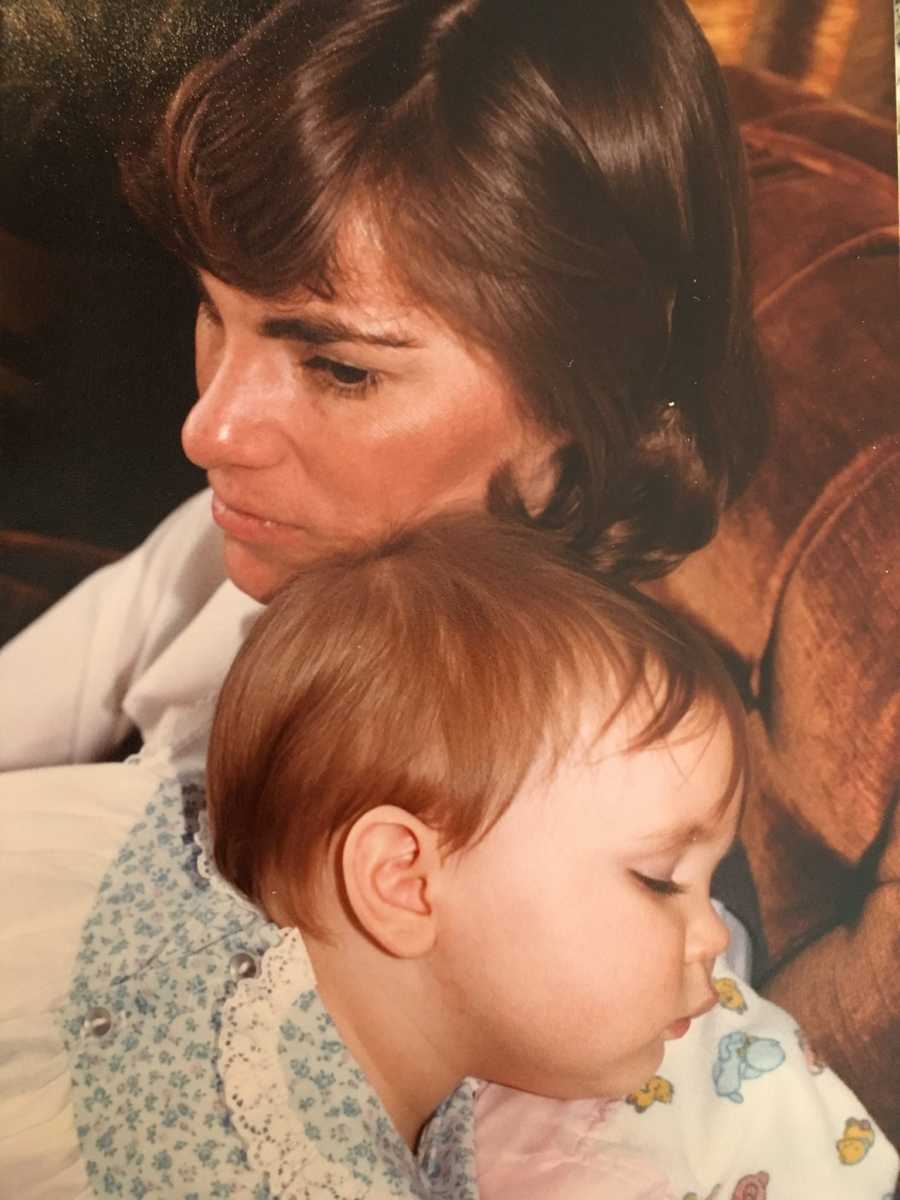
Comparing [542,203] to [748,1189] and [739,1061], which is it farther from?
[748,1189]

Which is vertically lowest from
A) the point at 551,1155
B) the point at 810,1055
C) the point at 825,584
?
the point at 551,1155

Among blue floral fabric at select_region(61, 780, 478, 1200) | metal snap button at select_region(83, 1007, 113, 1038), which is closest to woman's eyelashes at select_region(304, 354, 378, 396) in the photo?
blue floral fabric at select_region(61, 780, 478, 1200)

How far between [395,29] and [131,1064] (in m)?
0.95

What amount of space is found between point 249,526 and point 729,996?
A: 2.04 feet

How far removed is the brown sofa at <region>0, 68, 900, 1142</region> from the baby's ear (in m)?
0.30

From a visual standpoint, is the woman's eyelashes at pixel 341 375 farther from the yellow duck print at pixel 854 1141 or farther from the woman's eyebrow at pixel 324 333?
the yellow duck print at pixel 854 1141

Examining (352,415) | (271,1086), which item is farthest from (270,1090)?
(352,415)

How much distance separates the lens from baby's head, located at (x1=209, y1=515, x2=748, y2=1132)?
1042 millimetres

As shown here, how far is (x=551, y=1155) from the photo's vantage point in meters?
1.10

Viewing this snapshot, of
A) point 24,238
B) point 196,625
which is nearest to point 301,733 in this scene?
point 196,625

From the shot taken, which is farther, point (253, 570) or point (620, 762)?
point (253, 570)

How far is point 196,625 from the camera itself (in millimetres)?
1187

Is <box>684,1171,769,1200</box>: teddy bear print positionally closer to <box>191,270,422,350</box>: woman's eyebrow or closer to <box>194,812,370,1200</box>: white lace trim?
<box>194,812,370,1200</box>: white lace trim

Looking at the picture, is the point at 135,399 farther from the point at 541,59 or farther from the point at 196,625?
the point at 541,59
